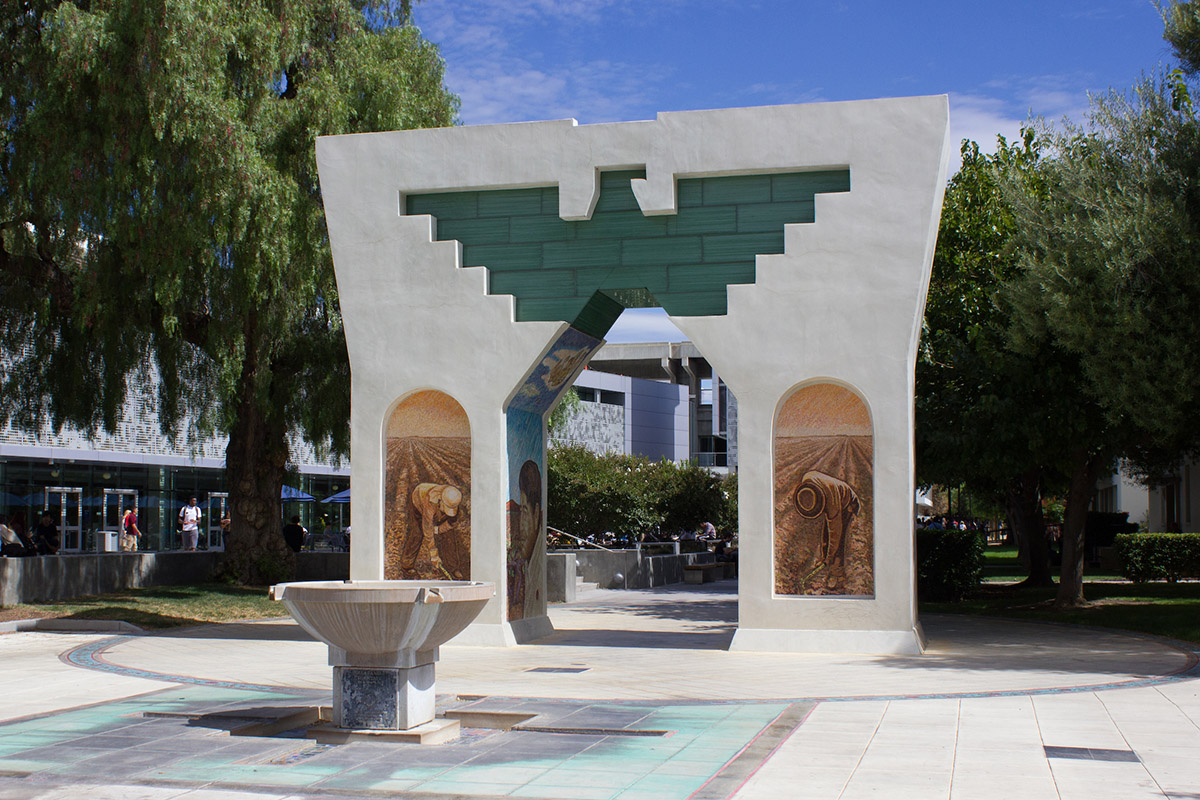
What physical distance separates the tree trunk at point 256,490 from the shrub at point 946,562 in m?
12.7

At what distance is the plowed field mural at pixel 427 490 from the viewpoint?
15953 millimetres

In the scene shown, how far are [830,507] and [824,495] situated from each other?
169 mm

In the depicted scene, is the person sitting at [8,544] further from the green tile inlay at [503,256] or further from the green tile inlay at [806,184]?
the green tile inlay at [806,184]

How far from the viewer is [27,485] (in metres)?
27.9

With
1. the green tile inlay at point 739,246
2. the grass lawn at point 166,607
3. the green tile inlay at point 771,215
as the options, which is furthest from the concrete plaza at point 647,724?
the green tile inlay at point 771,215

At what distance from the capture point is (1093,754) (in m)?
8.35

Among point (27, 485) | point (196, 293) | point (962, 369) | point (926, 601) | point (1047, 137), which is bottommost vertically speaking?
point (926, 601)

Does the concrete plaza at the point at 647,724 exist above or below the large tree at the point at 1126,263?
below

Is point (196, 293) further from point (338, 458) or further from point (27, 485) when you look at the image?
point (27, 485)

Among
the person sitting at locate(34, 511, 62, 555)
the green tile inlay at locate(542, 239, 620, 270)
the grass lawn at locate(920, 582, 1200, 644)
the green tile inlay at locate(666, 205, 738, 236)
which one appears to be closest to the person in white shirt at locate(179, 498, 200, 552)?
the person sitting at locate(34, 511, 62, 555)

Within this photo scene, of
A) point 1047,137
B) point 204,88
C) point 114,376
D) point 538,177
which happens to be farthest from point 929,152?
point 114,376

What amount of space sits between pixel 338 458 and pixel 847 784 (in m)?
18.0

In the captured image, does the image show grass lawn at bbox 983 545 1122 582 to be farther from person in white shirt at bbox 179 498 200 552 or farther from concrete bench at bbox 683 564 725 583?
person in white shirt at bbox 179 498 200 552

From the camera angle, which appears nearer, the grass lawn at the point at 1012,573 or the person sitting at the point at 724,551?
the grass lawn at the point at 1012,573
